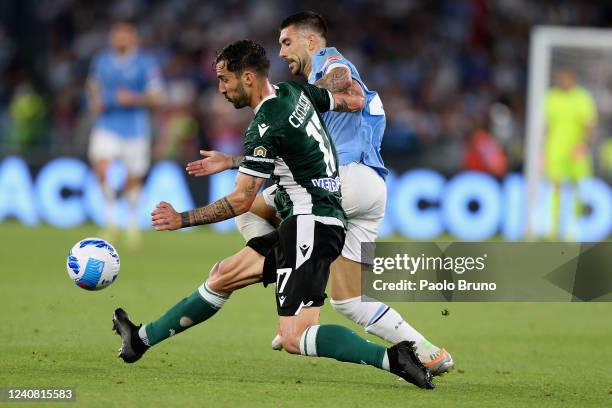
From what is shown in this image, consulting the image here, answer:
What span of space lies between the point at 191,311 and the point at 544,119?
35.3 feet

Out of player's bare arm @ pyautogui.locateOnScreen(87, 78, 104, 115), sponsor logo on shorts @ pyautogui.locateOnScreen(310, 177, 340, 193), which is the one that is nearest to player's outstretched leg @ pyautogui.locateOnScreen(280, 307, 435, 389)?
sponsor logo on shorts @ pyautogui.locateOnScreen(310, 177, 340, 193)

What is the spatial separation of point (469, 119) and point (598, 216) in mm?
4686

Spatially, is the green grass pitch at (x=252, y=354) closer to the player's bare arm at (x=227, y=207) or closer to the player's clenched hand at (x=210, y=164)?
the player's bare arm at (x=227, y=207)

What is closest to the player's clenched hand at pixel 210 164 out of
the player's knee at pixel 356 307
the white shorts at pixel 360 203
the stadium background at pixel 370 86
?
the white shorts at pixel 360 203

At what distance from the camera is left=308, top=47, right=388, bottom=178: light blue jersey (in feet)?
23.0

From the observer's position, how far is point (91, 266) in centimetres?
683

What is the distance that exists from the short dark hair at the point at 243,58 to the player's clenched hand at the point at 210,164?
1.47ft

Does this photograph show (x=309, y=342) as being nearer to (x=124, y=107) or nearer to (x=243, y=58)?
(x=243, y=58)

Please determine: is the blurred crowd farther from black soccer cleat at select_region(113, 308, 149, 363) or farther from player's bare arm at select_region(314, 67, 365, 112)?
black soccer cleat at select_region(113, 308, 149, 363)

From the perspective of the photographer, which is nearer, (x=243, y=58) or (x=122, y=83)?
(x=243, y=58)

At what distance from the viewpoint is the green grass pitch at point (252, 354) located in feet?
19.9

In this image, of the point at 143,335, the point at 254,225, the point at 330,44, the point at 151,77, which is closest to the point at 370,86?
the point at 330,44

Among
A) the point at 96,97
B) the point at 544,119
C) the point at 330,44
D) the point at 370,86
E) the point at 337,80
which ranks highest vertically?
the point at 330,44

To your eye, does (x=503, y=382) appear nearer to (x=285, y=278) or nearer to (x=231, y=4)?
(x=285, y=278)
